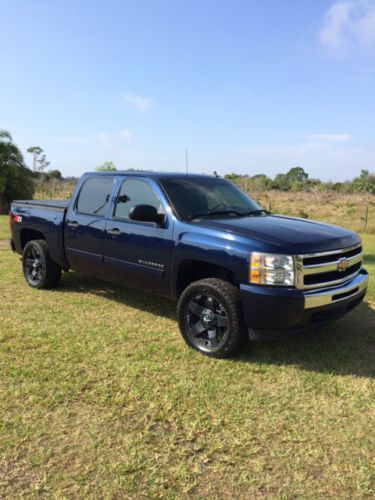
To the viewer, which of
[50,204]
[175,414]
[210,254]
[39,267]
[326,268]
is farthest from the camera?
[39,267]

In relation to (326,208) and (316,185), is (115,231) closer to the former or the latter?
(326,208)

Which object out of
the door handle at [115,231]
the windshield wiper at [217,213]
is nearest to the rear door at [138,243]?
the door handle at [115,231]

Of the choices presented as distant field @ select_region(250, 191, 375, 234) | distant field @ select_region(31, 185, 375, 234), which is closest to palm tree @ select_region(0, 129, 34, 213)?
distant field @ select_region(31, 185, 375, 234)

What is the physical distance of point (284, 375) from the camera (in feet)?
12.8

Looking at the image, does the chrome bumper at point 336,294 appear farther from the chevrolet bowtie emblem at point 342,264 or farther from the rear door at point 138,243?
the rear door at point 138,243

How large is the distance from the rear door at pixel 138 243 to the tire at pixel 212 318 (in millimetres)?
447

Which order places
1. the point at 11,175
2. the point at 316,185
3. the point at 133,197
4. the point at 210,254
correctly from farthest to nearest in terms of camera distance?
the point at 316,185 < the point at 11,175 < the point at 133,197 < the point at 210,254

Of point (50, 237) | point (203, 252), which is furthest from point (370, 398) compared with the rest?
point (50, 237)

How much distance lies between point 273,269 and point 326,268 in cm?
59

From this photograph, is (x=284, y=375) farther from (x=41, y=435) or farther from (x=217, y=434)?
(x=41, y=435)

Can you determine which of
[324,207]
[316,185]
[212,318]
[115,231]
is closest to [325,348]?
[212,318]

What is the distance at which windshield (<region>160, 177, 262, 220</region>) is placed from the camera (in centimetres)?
487

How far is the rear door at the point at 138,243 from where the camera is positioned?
473 cm

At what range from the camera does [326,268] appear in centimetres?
409
